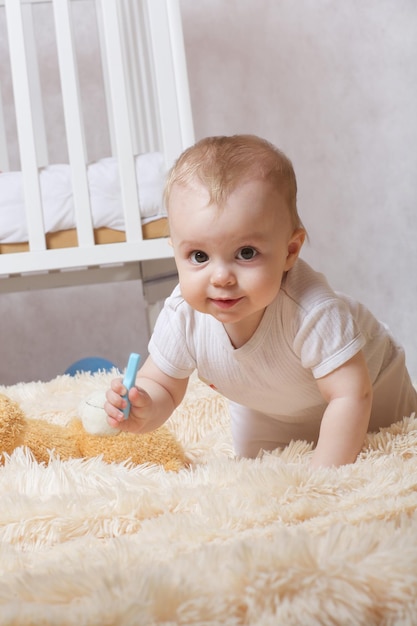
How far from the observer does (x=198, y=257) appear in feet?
2.59

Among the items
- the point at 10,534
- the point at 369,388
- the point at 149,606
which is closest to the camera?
the point at 149,606

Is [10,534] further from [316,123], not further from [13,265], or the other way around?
[316,123]

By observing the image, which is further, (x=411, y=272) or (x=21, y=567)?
(x=411, y=272)

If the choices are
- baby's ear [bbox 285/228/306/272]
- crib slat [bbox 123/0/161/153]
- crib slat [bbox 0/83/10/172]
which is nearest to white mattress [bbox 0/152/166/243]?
crib slat [bbox 123/0/161/153]

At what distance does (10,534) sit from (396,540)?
0.31 m

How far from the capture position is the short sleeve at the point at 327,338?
0.83m

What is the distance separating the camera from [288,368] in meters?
0.88

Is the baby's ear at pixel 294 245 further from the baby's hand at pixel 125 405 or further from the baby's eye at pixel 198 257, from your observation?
the baby's hand at pixel 125 405

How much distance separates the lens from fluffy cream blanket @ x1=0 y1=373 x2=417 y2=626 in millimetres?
414

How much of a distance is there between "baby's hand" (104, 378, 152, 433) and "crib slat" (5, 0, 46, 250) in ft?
3.11

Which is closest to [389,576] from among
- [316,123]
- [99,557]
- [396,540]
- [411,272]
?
[396,540]

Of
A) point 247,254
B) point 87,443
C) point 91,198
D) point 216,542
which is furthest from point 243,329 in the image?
point 91,198

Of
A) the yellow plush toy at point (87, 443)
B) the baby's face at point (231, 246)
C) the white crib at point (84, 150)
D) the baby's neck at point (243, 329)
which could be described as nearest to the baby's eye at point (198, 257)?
the baby's face at point (231, 246)

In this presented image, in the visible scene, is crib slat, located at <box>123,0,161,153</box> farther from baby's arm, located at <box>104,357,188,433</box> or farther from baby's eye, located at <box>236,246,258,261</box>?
baby's eye, located at <box>236,246,258,261</box>
